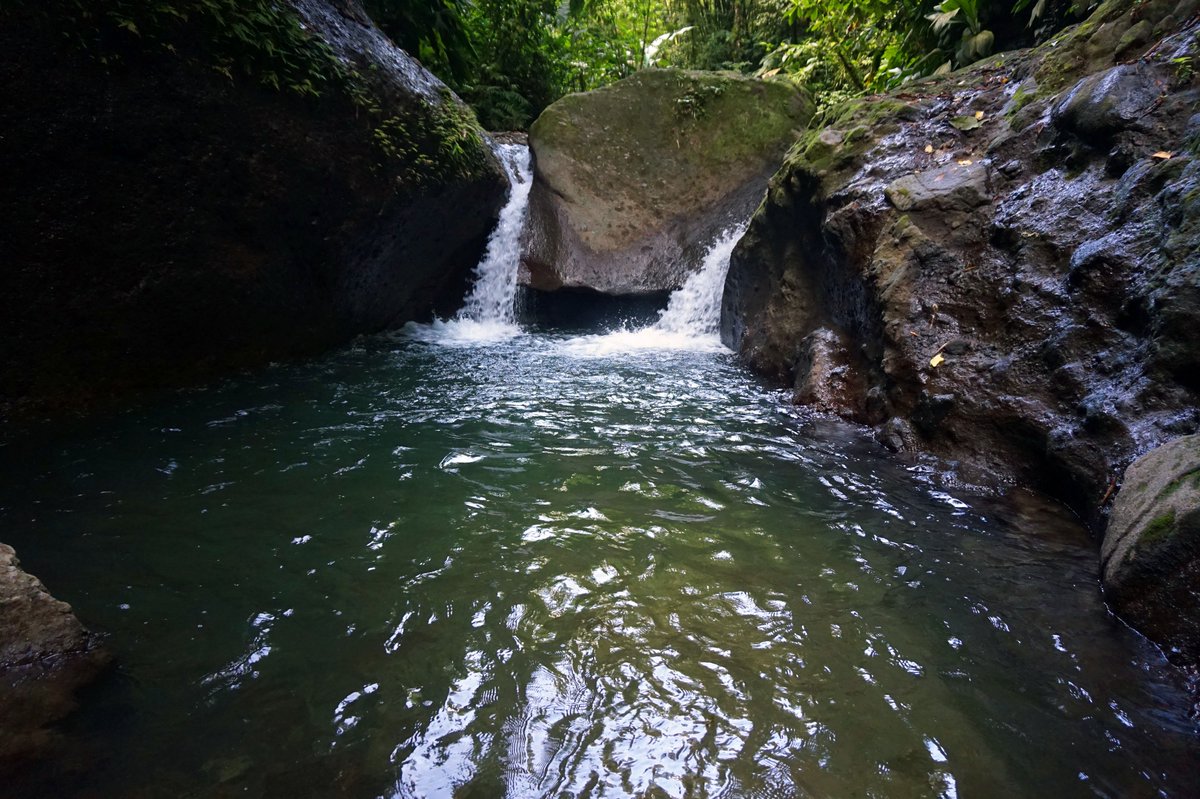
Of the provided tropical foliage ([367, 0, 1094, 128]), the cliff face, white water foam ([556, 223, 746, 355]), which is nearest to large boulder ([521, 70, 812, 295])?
white water foam ([556, 223, 746, 355])

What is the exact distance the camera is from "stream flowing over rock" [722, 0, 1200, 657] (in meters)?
3.16

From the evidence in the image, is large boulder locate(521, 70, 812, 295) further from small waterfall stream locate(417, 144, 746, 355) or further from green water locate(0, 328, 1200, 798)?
green water locate(0, 328, 1200, 798)

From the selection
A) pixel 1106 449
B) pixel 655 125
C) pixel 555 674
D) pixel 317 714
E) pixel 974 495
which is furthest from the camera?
pixel 655 125

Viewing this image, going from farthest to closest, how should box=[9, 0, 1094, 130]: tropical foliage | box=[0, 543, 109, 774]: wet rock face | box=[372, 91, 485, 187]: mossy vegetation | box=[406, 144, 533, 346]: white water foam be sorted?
box=[406, 144, 533, 346]: white water foam
box=[372, 91, 485, 187]: mossy vegetation
box=[9, 0, 1094, 130]: tropical foliage
box=[0, 543, 109, 774]: wet rock face

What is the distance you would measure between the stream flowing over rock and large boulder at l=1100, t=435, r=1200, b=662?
0.09 m

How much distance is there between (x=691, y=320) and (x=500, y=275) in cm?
320

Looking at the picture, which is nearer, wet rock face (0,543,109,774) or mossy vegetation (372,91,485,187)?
wet rock face (0,543,109,774)

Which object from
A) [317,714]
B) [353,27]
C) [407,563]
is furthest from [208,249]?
[317,714]

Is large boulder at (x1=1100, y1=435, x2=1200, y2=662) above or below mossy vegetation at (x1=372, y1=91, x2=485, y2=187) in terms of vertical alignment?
below

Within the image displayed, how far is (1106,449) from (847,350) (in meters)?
2.49

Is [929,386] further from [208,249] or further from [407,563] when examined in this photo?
[208,249]

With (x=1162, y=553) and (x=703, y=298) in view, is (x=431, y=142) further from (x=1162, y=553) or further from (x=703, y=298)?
(x=1162, y=553)

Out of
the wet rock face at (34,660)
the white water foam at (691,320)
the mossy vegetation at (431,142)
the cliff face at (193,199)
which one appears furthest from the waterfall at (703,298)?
the wet rock face at (34,660)

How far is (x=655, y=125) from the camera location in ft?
36.1
